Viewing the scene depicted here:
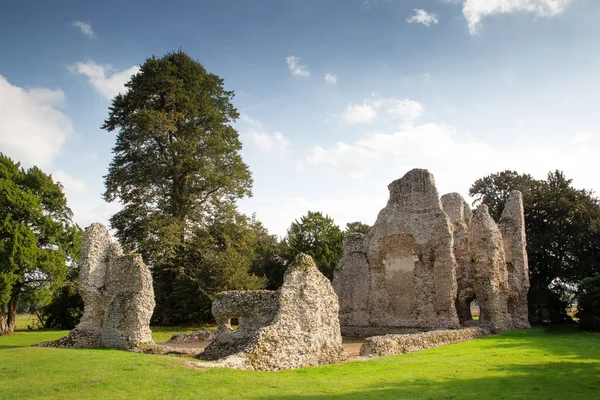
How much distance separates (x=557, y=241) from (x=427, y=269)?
1387cm

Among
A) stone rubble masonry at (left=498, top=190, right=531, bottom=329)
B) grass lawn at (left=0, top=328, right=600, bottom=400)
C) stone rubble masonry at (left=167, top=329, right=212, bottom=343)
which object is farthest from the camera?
stone rubble masonry at (left=498, top=190, right=531, bottom=329)

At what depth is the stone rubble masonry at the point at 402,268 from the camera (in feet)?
81.2

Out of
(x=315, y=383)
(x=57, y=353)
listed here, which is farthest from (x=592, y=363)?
(x=57, y=353)

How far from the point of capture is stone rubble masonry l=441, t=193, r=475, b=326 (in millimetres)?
27134

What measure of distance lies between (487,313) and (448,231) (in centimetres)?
469

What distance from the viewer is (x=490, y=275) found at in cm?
2469

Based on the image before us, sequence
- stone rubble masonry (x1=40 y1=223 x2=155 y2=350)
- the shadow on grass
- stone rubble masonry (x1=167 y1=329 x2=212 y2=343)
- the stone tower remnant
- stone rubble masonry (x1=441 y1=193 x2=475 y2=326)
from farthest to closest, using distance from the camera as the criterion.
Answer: stone rubble masonry (x1=441 y1=193 x2=475 y2=326)
the stone tower remnant
stone rubble masonry (x1=167 y1=329 x2=212 y2=343)
stone rubble masonry (x1=40 y1=223 x2=155 y2=350)
the shadow on grass

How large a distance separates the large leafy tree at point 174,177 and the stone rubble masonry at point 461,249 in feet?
43.8

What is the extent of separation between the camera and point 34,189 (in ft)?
93.2

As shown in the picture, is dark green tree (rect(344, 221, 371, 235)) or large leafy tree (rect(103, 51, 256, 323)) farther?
dark green tree (rect(344, 221, 371, 235))

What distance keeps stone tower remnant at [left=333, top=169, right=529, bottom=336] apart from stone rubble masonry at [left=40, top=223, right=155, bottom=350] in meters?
13.7

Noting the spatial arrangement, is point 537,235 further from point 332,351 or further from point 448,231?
point 332,351

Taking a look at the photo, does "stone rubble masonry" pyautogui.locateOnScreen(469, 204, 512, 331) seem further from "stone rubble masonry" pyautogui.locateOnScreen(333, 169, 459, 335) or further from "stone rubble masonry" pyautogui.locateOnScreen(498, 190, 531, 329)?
"stone rubble masonry" pyautogui.locateOnScreen(333, 169, 459, 335)

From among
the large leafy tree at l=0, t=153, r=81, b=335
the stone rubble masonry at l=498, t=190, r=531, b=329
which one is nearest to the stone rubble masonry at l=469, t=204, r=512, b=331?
the stone rubble masonry at l=498, t=190, r=531, b=329
